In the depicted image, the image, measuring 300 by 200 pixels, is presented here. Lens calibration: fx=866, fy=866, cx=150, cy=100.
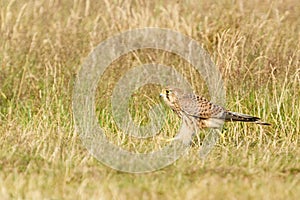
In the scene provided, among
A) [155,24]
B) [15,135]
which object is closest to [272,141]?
[15,135]

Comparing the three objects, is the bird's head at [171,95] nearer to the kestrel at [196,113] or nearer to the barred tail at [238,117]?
the kestrel at [196,113]

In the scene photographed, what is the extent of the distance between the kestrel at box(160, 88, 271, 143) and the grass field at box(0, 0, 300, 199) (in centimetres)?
19

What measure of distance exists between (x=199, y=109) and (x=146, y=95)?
125 centimetres

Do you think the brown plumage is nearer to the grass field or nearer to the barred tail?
the barred tail

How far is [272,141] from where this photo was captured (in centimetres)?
668

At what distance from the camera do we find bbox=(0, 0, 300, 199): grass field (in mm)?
5270

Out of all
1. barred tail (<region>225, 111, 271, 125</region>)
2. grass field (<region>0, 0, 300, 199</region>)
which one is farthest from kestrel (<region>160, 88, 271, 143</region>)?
grass field (<region>0, 0, 300, 199</region>)

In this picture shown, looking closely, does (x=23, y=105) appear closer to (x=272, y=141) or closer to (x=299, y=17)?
(x=272, y=141)

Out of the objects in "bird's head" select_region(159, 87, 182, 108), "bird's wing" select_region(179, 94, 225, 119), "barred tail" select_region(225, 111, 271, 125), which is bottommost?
"barred tail" select_region(225, 111, 271, 125)

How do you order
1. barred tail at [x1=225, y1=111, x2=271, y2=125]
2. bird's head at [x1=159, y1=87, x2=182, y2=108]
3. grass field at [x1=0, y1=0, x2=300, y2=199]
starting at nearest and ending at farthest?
grass field at [x1=0, y1=0, x2=300, y2=199], barred tail at [x1=225, y1=111, x2=271, y2=125], bird's head at [x1=159, y1=87, x2=182, y2=108]

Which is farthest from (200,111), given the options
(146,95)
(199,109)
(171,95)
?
(146,95)

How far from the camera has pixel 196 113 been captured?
261 inches

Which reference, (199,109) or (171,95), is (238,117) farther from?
(171,95)

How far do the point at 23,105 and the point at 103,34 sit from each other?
55.2 inches
